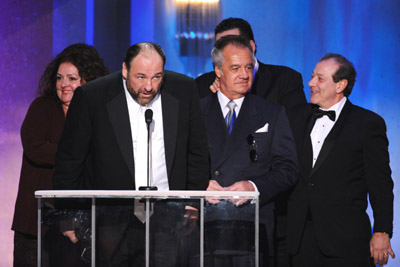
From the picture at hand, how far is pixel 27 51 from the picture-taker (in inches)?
190

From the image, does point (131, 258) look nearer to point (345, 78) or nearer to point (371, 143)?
point (371, 143)

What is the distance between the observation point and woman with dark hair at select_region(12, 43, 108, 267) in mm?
3574

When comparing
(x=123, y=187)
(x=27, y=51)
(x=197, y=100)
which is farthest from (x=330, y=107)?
(x=27, y=51)

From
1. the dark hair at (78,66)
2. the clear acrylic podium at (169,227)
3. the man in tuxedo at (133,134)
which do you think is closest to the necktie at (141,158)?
the man in tuxedo at (133,134)

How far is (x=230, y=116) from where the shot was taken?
10.8 feet

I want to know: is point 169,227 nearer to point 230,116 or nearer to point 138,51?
point 138,51

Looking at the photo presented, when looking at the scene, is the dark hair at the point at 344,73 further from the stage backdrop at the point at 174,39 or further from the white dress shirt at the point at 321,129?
the stage backdrop at the point at 174,39

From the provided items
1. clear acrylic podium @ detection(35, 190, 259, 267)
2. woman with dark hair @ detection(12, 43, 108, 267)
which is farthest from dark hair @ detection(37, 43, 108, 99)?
clear acrylic podium @ detection(35, 190, 259, 267)

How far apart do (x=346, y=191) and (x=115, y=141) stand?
1.39 meters

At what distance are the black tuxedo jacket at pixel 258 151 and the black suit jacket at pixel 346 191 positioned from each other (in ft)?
1.40

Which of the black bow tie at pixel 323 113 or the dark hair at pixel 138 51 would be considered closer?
the dark hair at pixel 138 51

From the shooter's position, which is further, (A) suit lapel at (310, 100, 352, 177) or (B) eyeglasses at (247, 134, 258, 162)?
(A) suit lapel at (310, 100, 352, 177)

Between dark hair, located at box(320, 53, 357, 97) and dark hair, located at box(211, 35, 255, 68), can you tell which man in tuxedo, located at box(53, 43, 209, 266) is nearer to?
dark hair, located at box(211, 35, 255, 68)

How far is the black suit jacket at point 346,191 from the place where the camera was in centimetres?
347
